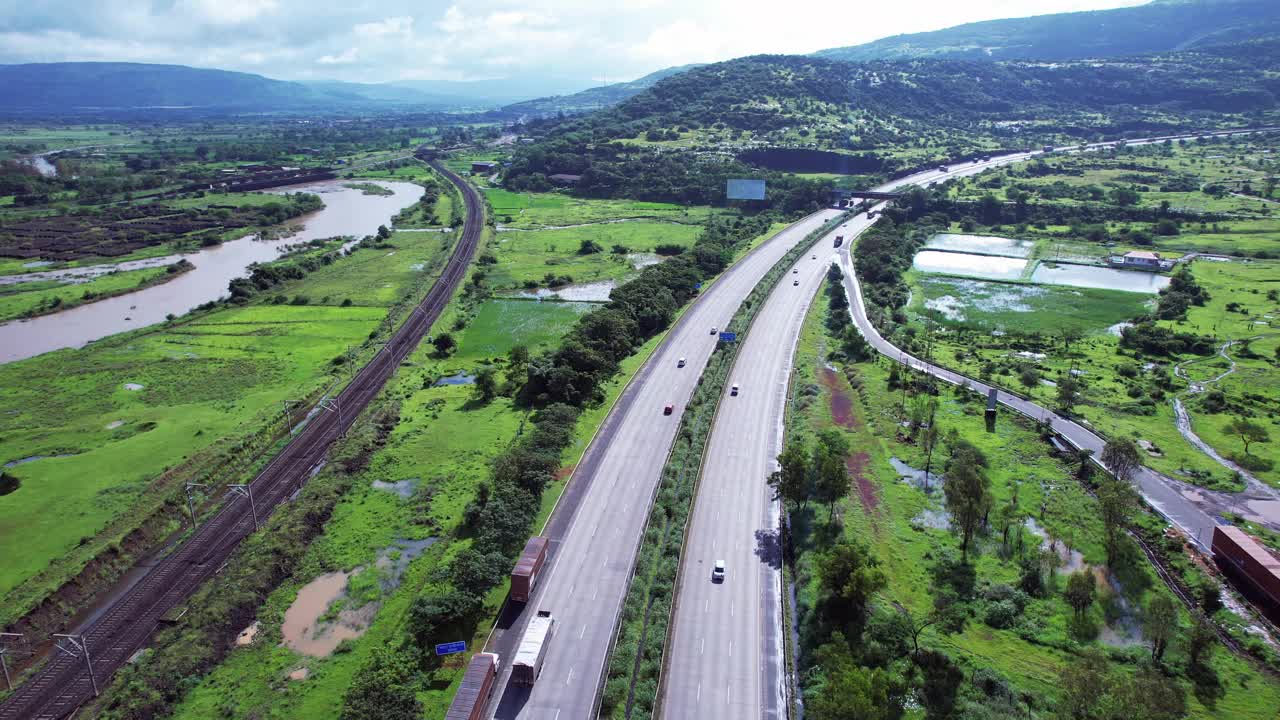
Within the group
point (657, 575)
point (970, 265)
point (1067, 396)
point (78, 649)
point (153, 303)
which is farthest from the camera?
point (970, 265)

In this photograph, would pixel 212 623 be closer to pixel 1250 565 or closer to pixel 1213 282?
pixel 1250 565

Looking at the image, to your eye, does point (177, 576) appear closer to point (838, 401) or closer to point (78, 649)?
point (78, 649)

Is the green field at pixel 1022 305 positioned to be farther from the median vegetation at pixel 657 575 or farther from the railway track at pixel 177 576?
the railway track at pixel 177 576

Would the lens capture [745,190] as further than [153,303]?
Yes

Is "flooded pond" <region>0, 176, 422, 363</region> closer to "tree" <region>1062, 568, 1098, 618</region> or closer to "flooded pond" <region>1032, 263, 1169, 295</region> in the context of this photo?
"tree" <region>1062, 568, 1098, 618</region>

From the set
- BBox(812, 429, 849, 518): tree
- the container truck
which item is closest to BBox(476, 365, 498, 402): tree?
BBox(812, 429, 849, 518): tree

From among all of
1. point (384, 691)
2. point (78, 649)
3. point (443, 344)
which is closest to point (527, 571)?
point (384, 691)

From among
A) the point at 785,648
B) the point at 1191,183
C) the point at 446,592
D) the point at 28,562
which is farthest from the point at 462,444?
the point at 1191,183
